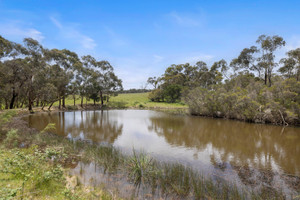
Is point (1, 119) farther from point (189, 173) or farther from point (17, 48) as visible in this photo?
point (17, 48)

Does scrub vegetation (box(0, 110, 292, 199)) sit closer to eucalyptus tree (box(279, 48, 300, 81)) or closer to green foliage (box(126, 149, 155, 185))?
green foliage (box(126, 149, 155, 185))

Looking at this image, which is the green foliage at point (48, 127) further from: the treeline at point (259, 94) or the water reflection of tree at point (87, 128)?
the treeline at point (259, 94)

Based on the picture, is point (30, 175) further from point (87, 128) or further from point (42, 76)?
point (42, 76)

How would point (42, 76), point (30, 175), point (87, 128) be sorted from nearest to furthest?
point (30, 175) → point (87, 128) → point (42, 76)

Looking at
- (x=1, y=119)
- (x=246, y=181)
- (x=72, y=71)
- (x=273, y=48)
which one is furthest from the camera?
(x=72, y=71)

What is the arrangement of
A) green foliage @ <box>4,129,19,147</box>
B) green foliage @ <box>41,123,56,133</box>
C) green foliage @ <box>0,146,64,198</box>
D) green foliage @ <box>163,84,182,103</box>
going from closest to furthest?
green foliage @ <box>0,146,64,198</box>
green foliage @ <box>4,129,19,147</box>
green foliage @ <box>41,123,56,133</box>
green foliage @ <box>163,84,182,103</box>

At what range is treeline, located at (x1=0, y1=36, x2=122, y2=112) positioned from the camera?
27.0 metres

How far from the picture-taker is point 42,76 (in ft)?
103

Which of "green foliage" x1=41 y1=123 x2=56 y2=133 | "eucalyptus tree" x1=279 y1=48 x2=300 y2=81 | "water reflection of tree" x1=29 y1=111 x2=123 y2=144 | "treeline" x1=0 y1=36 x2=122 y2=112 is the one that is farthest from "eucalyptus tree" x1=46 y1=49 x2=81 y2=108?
"eucalyptus tree" x1=279 y1=48 x2=300 y2=81

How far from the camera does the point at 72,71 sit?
133 feet

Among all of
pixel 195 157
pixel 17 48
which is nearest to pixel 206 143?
pixel 195 157

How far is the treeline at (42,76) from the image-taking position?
1063 inches

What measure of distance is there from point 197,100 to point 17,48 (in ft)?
106

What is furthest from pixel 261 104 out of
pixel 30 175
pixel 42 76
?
pixel 42 76
